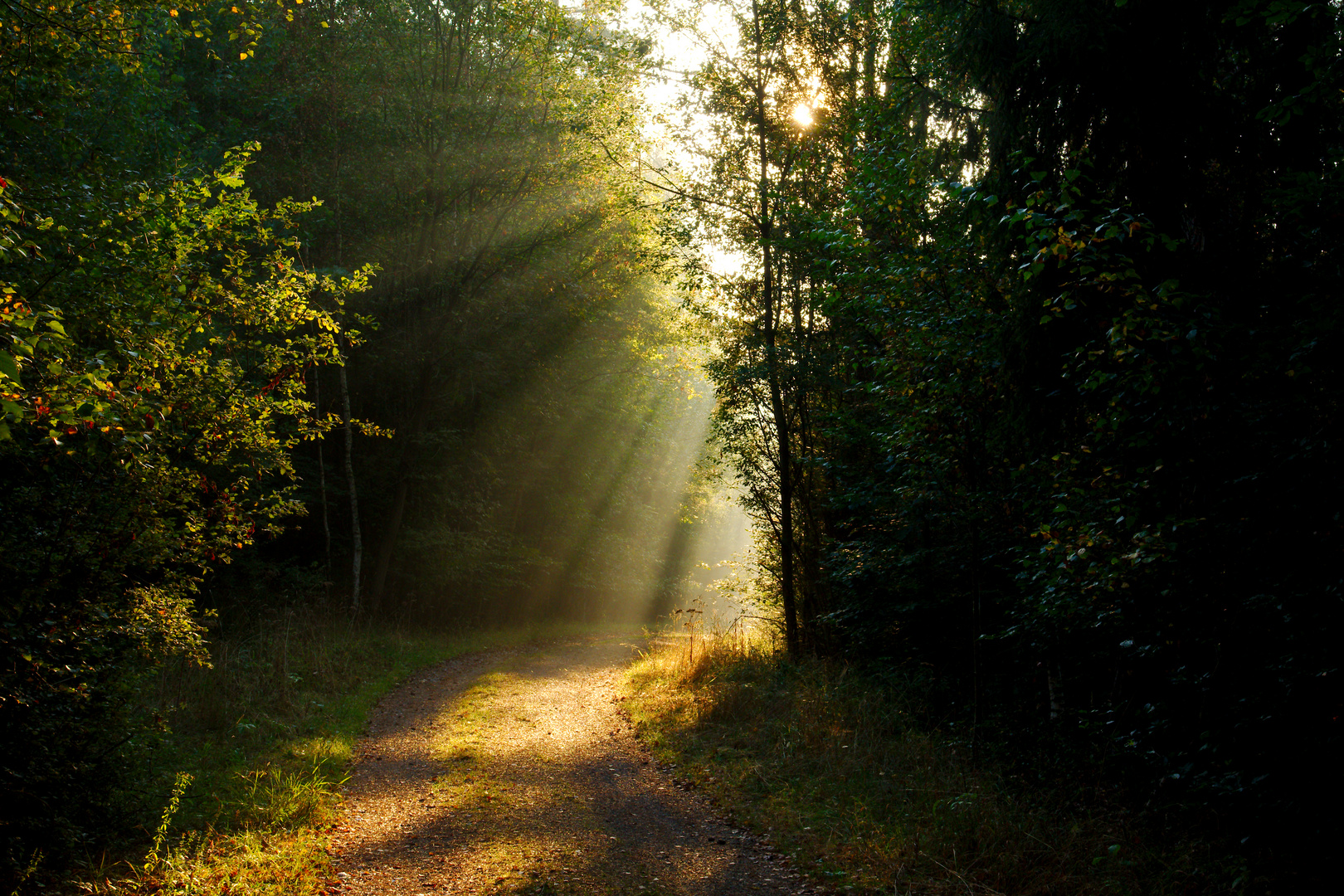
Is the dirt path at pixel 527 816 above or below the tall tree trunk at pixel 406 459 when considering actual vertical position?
Answer: below

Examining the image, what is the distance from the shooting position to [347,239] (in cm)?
1662

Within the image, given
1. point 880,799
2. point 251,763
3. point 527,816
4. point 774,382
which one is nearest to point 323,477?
point 251,763

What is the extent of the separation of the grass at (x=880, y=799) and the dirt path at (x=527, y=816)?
0.43 m

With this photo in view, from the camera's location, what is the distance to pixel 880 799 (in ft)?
20.9

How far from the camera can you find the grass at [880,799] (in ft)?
15.9

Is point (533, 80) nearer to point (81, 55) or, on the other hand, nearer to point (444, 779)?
point (81, 55)

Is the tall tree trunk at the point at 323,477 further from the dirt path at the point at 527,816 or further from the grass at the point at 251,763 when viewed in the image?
the dirt path at the point at 527,816

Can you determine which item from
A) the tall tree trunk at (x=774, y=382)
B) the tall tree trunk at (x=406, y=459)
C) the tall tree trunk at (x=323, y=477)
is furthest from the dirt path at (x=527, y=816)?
the tall tree trunk at (x=406, y=459)

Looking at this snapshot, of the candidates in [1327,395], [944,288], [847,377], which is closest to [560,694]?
[847,377]

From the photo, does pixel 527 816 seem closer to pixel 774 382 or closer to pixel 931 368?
pixel 931 368

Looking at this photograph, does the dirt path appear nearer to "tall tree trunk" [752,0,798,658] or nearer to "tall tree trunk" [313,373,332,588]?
"tall tree trunk" [752,0,798,658]

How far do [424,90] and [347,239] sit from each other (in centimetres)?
365

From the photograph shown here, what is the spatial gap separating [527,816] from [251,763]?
2.78 m

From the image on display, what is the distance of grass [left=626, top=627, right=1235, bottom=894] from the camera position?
485cm
